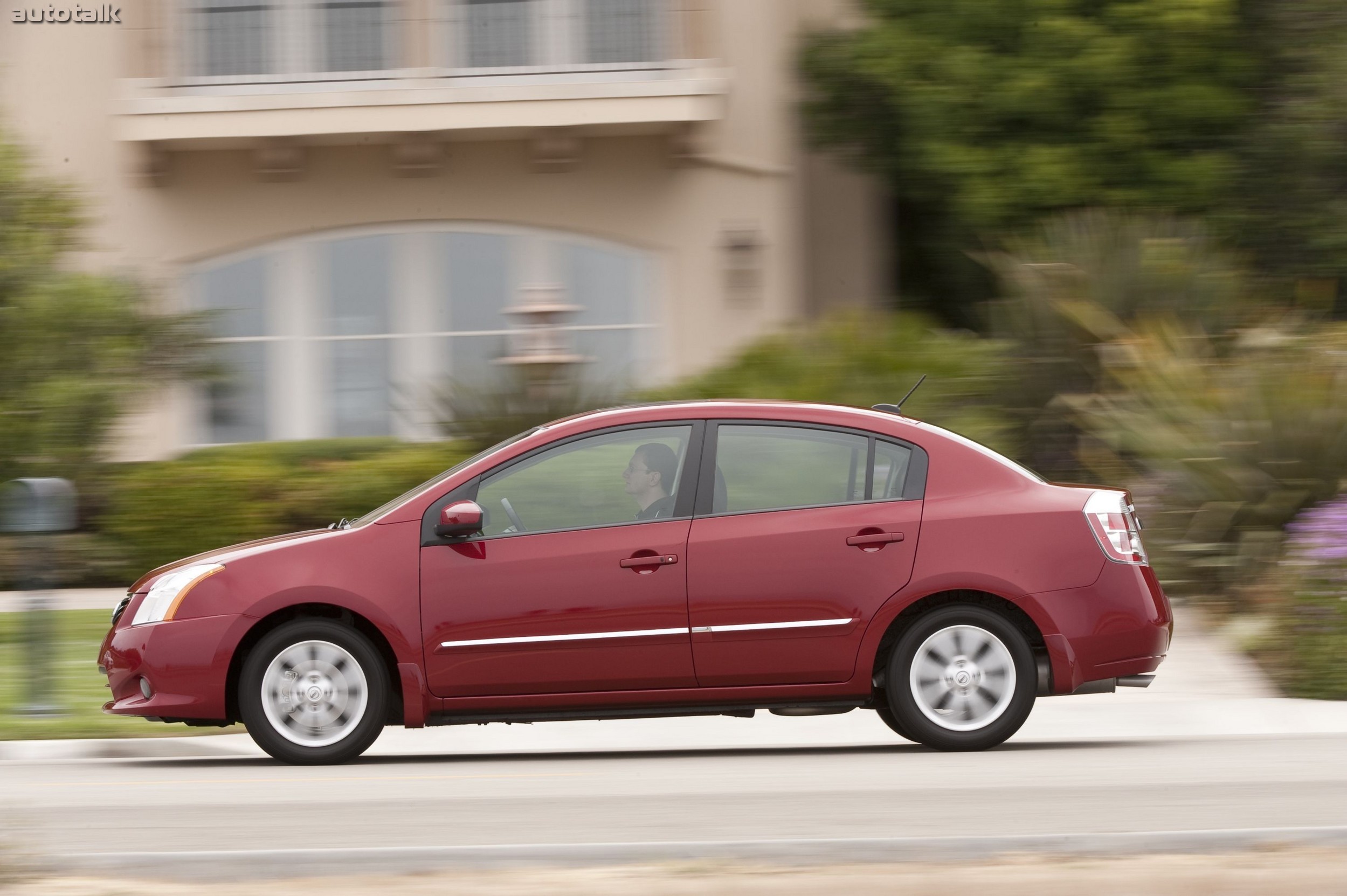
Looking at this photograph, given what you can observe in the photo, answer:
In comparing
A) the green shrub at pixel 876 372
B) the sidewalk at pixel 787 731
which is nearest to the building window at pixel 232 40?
the green shrub at pixel 876 372

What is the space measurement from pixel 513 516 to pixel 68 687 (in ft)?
12.5

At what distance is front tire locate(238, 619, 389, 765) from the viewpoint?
727 cm

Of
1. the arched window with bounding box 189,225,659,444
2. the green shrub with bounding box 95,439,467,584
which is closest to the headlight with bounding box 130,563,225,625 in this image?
the green shrub with bounding box 95,439,467,584

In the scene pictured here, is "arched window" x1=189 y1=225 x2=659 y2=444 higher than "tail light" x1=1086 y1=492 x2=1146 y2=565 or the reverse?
higher

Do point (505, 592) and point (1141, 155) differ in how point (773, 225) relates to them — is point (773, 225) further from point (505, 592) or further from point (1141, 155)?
point (505, 592)

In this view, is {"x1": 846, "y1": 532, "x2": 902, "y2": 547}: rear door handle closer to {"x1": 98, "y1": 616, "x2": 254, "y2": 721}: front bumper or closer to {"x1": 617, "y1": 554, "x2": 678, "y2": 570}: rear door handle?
{"x1": 617, "y1": 554, "x2": 678, "y2": 570}: rear door handle

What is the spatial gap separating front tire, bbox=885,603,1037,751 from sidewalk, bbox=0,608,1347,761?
74cm

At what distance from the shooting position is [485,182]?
58.4 ft

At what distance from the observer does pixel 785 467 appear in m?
7.53

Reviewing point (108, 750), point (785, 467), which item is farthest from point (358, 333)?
point (785, 467)

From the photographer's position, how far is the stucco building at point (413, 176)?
17062 millimetres

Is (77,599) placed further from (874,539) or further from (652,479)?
(874,539)

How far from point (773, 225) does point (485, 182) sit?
2921 millimetres

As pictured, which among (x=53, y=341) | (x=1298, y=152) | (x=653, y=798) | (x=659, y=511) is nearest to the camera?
(x=653, y=798)
